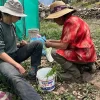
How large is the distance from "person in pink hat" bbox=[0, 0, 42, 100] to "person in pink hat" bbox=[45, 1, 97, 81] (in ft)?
1.18

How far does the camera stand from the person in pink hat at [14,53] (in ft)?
10.0

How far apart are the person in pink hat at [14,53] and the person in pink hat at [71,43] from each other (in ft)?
1.18

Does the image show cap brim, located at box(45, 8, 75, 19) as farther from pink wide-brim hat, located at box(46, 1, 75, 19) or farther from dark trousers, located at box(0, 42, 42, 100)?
dark trousers, located at box(0, 42, 42, 100)

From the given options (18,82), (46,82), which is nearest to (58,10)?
(46,82)

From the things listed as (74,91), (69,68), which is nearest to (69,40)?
(69,68)

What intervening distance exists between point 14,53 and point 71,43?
0.94m

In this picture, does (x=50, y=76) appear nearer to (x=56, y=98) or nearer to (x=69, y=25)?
(x=56, y=98)

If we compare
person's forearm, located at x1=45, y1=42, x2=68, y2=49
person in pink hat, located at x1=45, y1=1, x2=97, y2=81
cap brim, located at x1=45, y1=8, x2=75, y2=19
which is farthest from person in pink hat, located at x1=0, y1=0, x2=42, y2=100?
cap brim, located at x1=45, y1=8, x2=75, y2=19

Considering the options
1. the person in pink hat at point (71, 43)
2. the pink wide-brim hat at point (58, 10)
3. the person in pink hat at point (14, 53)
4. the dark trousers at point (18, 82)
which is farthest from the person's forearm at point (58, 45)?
the dark trousers at point (18, 82)

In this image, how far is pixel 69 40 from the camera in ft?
12.1

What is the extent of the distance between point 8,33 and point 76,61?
1225mm

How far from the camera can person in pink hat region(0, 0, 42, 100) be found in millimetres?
3062

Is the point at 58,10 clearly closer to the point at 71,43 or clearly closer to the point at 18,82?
the point at 71,43

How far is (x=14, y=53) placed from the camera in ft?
12.6
